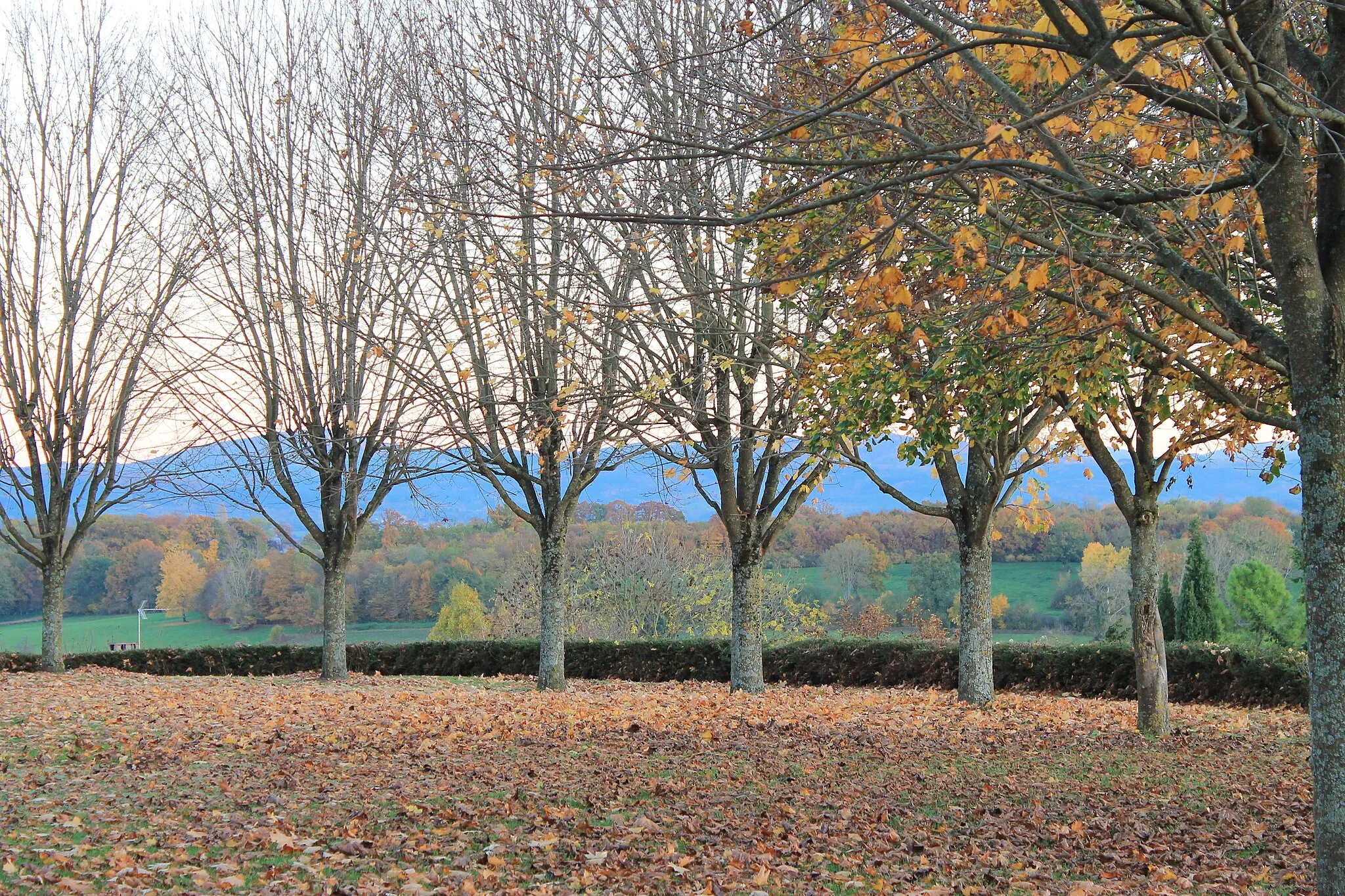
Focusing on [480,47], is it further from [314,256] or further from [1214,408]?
[1214,408]

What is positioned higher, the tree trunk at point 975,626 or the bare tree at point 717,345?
the bare tree at point 717,345

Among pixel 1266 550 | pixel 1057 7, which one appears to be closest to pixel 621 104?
pixel 1057 7

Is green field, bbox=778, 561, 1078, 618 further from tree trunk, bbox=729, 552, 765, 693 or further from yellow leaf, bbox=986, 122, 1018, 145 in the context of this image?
yellow leaf, bbox=986, 122, 1018, 145

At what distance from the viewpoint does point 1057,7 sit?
162 inches

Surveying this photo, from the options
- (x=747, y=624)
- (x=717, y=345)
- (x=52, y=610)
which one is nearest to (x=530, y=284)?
(x=717, y=345)

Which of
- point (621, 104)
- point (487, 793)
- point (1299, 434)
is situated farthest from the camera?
point (621, 104)

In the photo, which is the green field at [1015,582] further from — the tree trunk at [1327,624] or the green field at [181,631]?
the tree trunk at [1327,624]

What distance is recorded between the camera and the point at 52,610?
59.3 ft

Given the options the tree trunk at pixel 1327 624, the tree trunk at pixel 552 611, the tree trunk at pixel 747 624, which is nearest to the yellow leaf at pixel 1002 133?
the tree trunk at pixel 1327 624

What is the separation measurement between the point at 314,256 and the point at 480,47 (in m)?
4.95

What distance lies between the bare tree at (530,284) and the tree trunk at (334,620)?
133 inches

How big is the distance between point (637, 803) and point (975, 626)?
24.9 ft

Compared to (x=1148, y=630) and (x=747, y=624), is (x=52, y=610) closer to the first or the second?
(x=747, y=624)

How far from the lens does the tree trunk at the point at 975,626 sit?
1275cm
